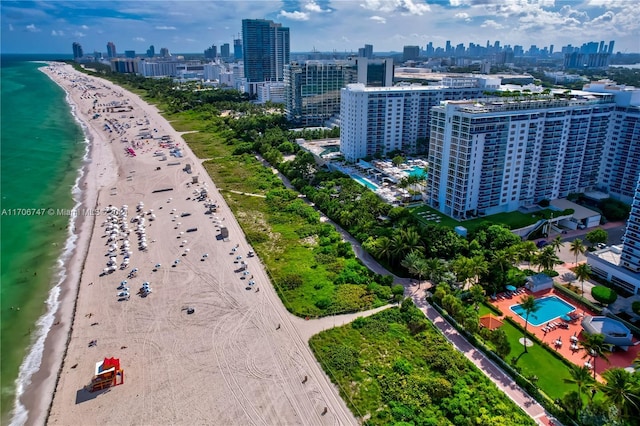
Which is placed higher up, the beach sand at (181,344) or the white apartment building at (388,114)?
the white apartment building at (388,114)

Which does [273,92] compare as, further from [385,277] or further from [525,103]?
[385,277]

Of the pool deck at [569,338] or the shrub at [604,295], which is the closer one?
the pool deck at [569,338]

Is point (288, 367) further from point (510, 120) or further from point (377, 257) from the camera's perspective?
point (510, 120)

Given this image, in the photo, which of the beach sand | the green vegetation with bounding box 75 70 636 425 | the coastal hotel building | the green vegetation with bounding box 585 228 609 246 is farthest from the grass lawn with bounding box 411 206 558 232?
the beach sand

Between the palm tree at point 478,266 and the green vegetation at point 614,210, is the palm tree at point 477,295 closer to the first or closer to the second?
the palm tree at point 478,266

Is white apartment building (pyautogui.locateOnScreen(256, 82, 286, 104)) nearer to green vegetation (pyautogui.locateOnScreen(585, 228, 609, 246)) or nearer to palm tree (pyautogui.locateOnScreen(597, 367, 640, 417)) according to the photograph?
green vegetation (pyautogui.locateOnScreen(585, 228, 609, 246))

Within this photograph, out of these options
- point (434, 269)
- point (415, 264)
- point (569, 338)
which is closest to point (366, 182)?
point (415, 264)

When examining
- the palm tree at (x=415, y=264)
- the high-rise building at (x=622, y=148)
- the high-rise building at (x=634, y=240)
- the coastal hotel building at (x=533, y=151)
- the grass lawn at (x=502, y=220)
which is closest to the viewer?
the high-rise building at (x=634, y=240)

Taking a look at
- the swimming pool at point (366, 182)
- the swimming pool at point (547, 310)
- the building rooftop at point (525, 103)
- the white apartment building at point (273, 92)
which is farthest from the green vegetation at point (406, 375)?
the white apartment building at point (273, 92)
